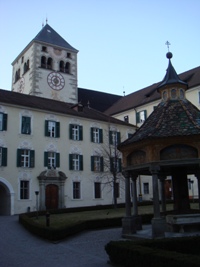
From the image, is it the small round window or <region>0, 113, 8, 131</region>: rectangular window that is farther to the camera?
<region>0, 113, 8, 131</region>: rectangular window

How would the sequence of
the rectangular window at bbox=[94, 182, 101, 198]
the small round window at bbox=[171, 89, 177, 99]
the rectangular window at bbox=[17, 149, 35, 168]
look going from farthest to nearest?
1. the rectangular window at bbox=[94, 182, 101, 198]
2. the rectangular window at bbox=[17, 149, 35, 168]
3. the small round window at bbox=[171, 89, 177, 99]

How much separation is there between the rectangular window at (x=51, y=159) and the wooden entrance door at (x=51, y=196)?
1.91 meters

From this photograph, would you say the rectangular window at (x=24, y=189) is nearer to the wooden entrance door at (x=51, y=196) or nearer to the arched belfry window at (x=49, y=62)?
the wooden entrance door at (x=51, y=196)

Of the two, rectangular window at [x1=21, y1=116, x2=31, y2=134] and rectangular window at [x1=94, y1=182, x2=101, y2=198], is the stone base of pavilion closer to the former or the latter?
rectangular window at [x1=21, y1=116, x2=31, y2=134]

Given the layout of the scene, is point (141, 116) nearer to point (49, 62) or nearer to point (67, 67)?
point (67, 67)

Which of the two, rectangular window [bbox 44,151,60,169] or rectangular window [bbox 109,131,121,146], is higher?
rectangular window [bbox 109,131,121,146]

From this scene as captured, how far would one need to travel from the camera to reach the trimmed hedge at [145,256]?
24.4 ft

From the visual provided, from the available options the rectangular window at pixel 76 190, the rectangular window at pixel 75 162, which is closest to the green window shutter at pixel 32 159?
the rectangular window at pixel 75 162

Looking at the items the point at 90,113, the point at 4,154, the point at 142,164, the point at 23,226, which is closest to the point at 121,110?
the point at 90,113

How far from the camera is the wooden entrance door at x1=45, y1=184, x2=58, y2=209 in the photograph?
31750mm

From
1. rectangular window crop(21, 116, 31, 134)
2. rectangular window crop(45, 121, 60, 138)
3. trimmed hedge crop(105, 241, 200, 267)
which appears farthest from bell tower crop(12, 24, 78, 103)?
trimmed hedge crop(105, 241, 200, 267)

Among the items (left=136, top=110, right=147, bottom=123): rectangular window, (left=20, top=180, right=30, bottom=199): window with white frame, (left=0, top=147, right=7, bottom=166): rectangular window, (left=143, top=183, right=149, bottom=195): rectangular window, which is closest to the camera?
(left=0, top=147, right=7, bottom=166): rectangular window

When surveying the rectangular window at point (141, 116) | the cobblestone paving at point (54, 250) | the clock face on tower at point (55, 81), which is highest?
the clock face on tower at point (55, 81)

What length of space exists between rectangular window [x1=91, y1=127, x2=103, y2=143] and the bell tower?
12.1m
